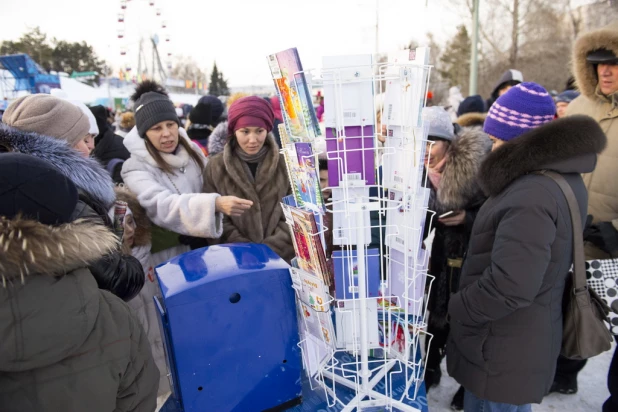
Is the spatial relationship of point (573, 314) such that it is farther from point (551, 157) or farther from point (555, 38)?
point (555, 38)

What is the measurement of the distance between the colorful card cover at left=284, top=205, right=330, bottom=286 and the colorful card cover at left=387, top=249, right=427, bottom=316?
0.22m

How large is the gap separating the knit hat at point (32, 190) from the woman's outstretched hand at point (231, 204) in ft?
3.00

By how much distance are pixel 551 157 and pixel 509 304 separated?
1.74 feet

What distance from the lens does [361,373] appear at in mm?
1384

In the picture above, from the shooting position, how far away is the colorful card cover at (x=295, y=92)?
1.12 meters

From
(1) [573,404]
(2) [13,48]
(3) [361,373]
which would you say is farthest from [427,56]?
(2) [13,48]

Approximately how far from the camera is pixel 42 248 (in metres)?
0.97

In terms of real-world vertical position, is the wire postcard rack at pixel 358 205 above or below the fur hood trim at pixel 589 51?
below

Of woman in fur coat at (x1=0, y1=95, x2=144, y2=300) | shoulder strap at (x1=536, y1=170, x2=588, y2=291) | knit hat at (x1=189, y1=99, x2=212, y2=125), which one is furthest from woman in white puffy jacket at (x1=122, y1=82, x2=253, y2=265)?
knit hat at (x1=189, y1=99, x2=212, y2=125)

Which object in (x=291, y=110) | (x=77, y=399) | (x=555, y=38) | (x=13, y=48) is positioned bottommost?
(x=77, y=399)

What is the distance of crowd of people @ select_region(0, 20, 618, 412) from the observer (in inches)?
39.6

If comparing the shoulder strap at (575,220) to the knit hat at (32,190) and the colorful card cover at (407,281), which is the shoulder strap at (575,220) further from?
the knit hat at (32,190)

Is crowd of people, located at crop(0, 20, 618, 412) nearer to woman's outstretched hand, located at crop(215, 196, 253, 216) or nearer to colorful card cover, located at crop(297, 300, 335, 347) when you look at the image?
woman's outstretched hand, located at crop(215, 196, 253, 216)

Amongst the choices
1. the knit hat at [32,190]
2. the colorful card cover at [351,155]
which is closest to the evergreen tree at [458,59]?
the colorful card cover at [351,155]
